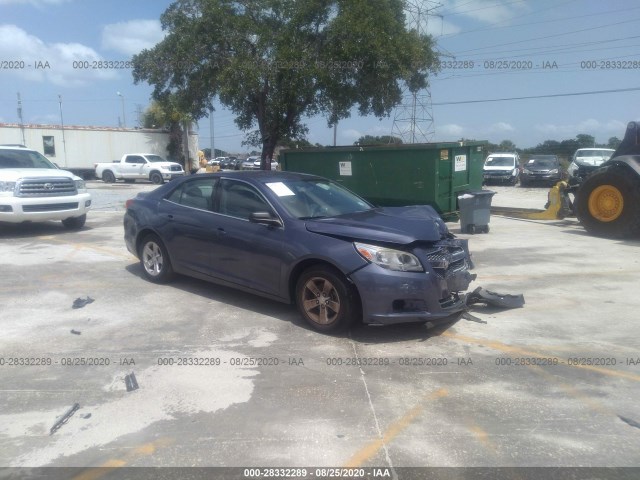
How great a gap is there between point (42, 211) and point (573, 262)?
30.9 ft

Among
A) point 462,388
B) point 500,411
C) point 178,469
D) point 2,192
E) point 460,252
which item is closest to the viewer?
point 178,469

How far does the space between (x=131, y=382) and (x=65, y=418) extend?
0.62 metres

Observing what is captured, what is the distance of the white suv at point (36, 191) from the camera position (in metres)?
10.6

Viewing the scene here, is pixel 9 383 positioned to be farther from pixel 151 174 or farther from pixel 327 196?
pixel 151 174

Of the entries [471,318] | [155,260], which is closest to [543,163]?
[471,318]

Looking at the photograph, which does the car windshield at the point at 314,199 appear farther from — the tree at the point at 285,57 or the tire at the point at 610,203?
the tree at the point at 285,57

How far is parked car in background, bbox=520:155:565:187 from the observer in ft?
89.1

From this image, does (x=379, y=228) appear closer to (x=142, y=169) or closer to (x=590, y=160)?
(x=590, y=160)

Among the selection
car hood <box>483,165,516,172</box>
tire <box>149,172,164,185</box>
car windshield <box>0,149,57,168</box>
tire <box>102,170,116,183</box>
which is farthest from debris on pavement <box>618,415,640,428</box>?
tire <box>102,170,116,183</box>

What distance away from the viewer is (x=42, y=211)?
11.0 m

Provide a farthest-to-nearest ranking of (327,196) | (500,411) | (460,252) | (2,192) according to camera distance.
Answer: (2,192) → (327,196) → (460,252) → (500,411)

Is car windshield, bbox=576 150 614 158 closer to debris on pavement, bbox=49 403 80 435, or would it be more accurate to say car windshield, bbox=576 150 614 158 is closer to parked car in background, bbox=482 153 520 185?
parked car in background, bbox=482 153 520 185

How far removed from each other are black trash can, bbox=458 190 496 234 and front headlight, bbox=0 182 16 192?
8.58 meters

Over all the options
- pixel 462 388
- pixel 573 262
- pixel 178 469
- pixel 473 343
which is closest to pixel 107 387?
pixel 178 469
